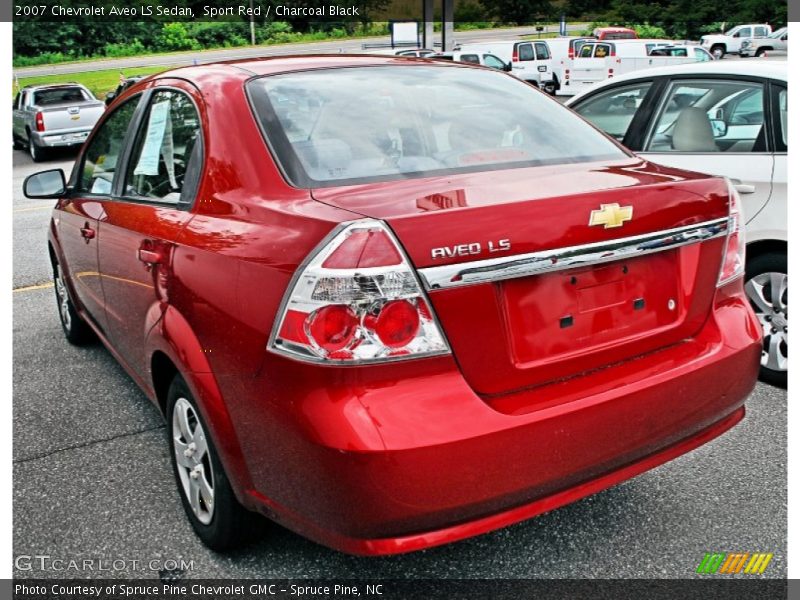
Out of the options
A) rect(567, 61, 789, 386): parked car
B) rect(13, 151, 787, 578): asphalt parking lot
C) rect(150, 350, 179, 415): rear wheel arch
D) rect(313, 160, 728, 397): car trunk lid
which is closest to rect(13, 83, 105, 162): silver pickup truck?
rect(13, 151, 787, 578): asphalt parking lot

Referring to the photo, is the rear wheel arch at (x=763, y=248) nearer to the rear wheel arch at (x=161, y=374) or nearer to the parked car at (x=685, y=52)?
the rear wheel arch at (x=161, y=374)

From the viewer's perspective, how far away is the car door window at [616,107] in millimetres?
4895

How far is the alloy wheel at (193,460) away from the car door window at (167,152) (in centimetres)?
80

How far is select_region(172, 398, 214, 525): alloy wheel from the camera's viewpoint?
272 centimetres

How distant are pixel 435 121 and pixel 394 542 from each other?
5.15 feet

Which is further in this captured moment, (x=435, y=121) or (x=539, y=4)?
(x=539, y=4)

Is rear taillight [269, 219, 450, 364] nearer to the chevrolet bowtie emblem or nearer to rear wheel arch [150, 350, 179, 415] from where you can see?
the chevrolet bowtie emblem

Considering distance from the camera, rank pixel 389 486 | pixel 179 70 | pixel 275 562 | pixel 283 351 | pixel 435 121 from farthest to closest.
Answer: pixel 179 70 → pixel 435 121 → pixel 275 562 → pixel 283 351 → pixel 389 486

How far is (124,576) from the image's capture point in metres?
2.71

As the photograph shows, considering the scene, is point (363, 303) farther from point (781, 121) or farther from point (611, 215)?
point (781, 121)

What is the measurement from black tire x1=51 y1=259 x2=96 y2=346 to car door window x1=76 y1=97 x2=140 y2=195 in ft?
3.00

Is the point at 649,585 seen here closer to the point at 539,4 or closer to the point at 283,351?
the point at 283,351

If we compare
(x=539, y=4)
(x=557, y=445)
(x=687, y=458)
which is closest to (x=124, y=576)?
(x=557, y=445)

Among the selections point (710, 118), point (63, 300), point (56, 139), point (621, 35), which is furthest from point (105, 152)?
point (621, 35)
